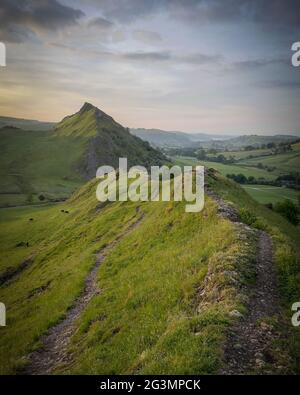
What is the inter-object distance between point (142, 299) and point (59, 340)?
6751mm

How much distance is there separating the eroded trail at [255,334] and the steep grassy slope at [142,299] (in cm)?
58

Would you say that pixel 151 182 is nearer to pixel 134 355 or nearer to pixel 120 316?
pixel 120 316

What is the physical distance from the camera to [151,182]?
63.1 meters

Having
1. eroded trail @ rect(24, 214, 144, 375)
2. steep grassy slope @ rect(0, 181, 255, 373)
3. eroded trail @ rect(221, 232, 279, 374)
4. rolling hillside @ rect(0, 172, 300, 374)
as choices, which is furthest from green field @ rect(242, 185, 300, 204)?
eroded trail @ rect(221, 232, 279, 374)

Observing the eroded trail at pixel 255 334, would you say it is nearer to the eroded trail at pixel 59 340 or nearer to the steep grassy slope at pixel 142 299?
the steep grassy slope at pixel 142 299

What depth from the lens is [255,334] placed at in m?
→ 14.2

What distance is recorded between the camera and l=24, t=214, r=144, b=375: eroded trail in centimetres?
1994

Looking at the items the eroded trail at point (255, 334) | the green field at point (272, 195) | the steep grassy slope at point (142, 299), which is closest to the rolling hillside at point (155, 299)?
the steep grassy slope at point (142, 299)

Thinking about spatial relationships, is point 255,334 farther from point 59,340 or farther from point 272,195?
point 272,195

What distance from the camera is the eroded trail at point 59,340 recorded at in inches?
785

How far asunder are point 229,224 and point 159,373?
16638mm

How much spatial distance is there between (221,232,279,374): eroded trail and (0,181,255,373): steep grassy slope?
22.6 inches

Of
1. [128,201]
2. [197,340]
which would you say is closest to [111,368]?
[197,340]

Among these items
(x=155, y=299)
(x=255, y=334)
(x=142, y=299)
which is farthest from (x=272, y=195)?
(x=255, y=334)
